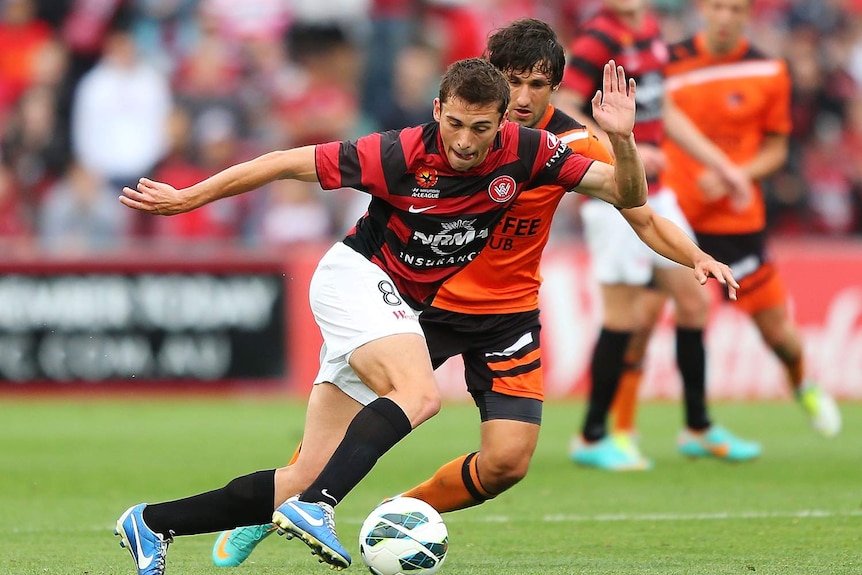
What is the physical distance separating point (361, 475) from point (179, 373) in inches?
329

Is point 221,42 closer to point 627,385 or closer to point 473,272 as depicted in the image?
point 627,385

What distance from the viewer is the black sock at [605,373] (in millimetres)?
8844

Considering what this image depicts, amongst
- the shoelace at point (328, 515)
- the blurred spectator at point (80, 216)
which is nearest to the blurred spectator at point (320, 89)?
the blurred spectator at point (80, 216)

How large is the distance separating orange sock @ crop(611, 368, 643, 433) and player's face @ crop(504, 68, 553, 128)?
310 cm

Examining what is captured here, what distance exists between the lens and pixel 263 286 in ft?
43.2

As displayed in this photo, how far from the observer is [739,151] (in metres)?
9.91

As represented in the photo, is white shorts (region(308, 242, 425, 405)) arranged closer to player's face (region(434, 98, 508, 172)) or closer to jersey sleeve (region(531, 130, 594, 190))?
Answer: player's face (region(434, 98, 508, 172))

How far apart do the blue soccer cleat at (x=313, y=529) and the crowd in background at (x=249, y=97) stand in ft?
29.4

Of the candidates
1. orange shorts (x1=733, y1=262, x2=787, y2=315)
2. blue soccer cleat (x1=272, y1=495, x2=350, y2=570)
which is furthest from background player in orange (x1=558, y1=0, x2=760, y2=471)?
blue soccer cleat (x1=272, y1=495, x2=350, y2=570)

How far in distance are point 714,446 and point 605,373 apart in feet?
2.75

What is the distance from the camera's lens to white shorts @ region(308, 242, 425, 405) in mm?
5521

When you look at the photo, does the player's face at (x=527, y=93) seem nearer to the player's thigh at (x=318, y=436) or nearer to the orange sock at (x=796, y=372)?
the player's thigh at (x=318, y=436)

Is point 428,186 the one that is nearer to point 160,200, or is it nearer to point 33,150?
point 160,200

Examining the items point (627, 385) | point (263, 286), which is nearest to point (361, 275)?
point (627, 385)
